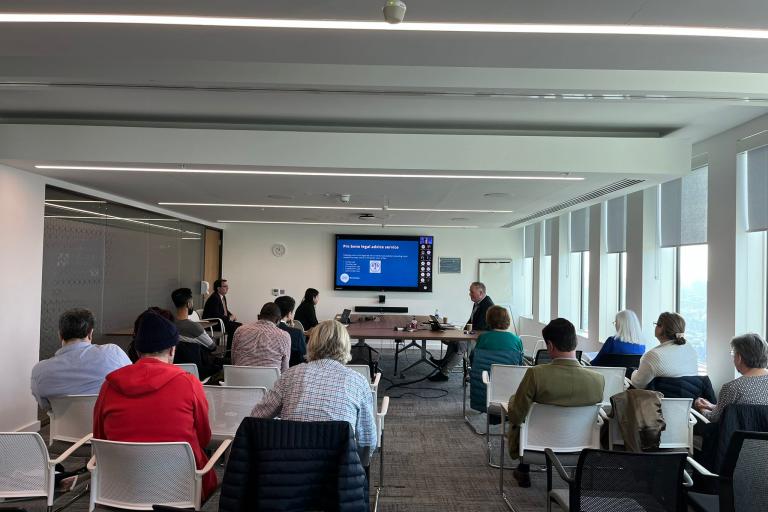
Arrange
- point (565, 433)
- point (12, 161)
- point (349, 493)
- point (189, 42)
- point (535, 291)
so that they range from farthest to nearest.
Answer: point (535, 291), point (12, 161), point (565, 433), point (189, 42), point (349, 493)

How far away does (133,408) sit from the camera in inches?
94.8

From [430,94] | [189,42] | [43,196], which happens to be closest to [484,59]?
[430,94]

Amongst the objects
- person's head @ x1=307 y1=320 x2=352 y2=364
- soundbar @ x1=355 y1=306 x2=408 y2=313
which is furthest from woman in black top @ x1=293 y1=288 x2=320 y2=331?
person's head @ x1=307 y1=320 x2=352 y2=364

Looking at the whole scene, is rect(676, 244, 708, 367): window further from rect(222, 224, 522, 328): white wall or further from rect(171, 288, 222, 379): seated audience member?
rect(222, 224, 522, 328): white wall

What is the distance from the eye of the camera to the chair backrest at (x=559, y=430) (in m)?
3.34

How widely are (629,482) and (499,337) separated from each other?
9.68 feet

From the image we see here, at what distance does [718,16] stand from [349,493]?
2.50 m

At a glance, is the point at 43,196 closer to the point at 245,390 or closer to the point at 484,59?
the point at 245,390

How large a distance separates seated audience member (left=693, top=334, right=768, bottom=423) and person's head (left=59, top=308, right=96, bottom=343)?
3896 millimetres

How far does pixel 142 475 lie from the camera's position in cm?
240

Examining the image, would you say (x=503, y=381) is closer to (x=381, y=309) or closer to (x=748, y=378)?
(x=748, y=378)

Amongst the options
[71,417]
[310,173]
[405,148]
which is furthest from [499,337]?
[71,417]

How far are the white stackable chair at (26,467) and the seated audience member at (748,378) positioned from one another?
351cm

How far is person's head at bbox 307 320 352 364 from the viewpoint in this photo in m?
2.64
